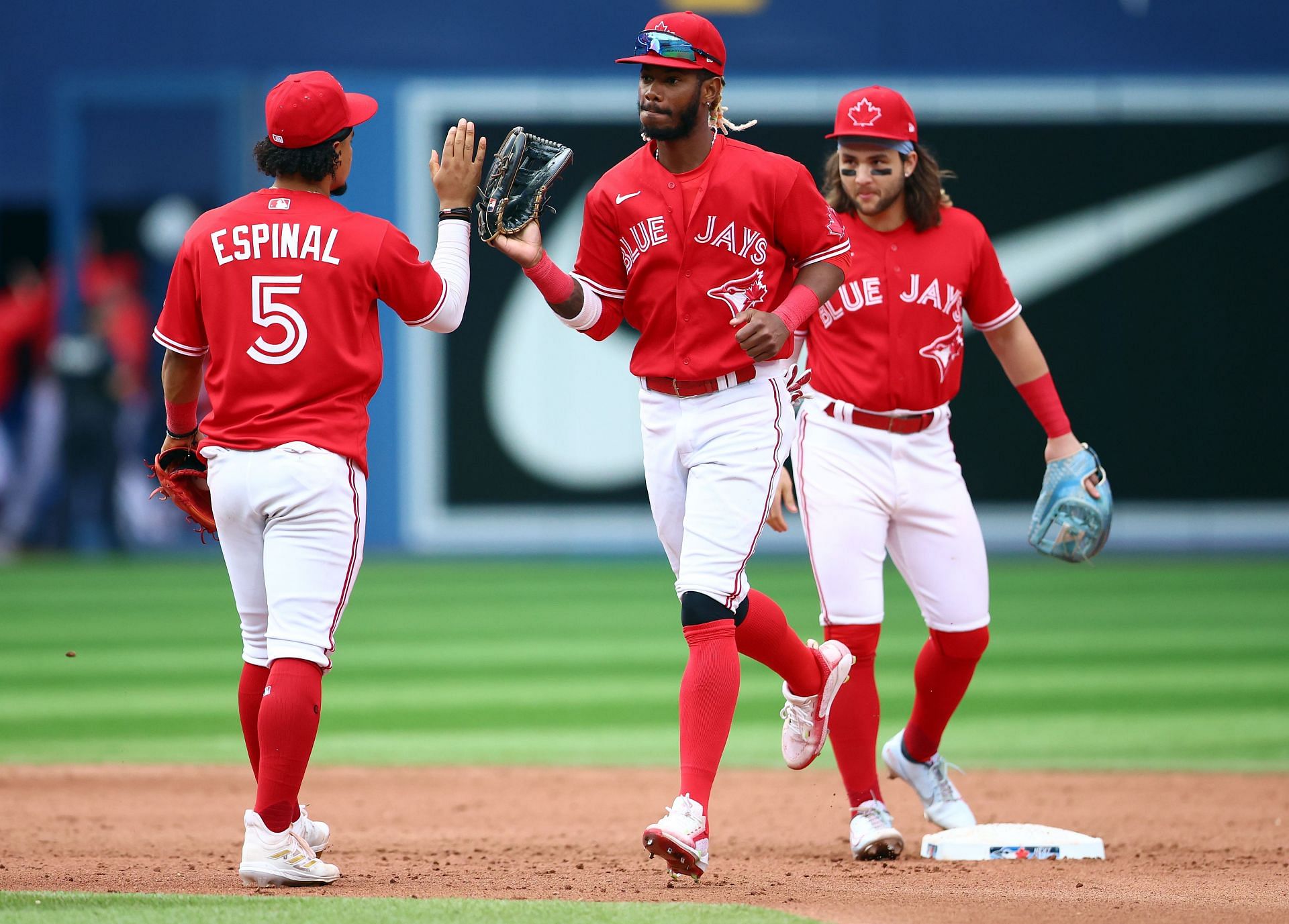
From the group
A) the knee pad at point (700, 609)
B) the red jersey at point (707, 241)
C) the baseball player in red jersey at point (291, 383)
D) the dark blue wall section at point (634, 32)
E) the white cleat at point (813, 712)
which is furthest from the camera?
the dark blue wall section at point (634, 32)

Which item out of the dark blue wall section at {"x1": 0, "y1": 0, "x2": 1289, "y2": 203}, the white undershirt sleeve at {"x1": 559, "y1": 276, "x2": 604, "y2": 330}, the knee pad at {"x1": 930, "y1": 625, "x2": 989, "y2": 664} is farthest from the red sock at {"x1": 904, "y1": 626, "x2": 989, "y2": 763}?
the dark blue wall section at {"x1": 0, "y1": 0, "x2": 1289, "y2": 203}

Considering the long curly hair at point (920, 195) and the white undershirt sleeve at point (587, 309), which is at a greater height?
the long curly hair at point (920, 195)

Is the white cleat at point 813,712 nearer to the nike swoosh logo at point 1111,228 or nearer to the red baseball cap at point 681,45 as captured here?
the red baseball cap at point 681,45

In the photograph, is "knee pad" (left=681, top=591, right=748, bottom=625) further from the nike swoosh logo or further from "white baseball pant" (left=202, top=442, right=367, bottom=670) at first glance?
the nike swoosh logo

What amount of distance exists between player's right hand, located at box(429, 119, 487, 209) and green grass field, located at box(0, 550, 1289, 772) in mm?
3332

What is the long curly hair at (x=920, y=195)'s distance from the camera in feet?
16.7

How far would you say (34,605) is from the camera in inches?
460

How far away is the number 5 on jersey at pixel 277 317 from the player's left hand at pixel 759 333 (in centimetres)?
108

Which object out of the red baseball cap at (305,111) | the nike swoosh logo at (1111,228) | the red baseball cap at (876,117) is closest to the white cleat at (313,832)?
the red baseball cap at (305,111)

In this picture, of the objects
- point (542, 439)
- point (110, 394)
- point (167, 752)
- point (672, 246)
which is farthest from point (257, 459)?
point (110, 394)

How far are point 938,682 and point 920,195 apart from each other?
4.90ft

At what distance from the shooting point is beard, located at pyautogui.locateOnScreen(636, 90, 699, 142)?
442 cm

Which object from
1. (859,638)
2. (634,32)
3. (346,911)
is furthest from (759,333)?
(634,32)

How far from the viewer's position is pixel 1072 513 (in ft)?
17.2
